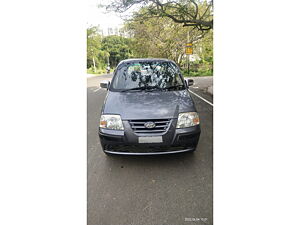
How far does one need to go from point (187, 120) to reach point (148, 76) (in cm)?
85

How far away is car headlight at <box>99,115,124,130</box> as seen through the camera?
76.6 inches

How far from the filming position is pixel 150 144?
1900 millimetres

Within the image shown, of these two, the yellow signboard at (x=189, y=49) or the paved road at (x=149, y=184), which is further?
the yellow signboard at (x=189, y=49)

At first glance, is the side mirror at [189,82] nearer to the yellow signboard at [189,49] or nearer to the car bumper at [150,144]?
the yellow signboard at [189,49]

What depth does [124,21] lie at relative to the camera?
2.05 metres

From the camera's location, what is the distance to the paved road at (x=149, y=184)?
1598 mm

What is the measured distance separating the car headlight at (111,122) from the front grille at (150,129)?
136 mm

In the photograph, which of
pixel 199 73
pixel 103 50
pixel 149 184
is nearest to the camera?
pixel 149 184

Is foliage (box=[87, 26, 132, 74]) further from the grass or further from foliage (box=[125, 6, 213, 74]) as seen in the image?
the grass

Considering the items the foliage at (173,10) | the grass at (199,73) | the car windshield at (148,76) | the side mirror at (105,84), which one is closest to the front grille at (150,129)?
the car windshield at (148,76)

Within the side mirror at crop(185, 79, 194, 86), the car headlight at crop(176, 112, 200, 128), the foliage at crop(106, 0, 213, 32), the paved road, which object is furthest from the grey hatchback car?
the foliage at crop(106, 0, 213, 32)

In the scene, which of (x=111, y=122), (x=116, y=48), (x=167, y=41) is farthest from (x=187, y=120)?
(x=116, y=48)

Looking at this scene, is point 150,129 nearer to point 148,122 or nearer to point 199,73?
point 148,122
